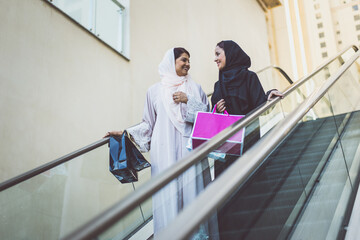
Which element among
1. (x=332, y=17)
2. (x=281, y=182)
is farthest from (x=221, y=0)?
(x=332, y=17)

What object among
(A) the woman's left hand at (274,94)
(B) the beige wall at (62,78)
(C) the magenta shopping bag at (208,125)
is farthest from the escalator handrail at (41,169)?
(A) the woman's left hand at (274,94)

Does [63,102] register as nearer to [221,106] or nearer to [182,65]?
[182,65]

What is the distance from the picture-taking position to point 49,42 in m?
4.77

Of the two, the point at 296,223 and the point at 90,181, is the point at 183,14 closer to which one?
the point at 90,181

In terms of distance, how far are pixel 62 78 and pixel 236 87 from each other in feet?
A: 8.53

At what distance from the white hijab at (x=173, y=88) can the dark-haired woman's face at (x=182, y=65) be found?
3 cm

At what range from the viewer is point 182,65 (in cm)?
330

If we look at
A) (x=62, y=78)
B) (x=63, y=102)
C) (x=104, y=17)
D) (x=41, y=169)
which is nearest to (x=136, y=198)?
(x=41, y=169)

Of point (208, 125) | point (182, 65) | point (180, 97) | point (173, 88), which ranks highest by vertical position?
point (182, 65)

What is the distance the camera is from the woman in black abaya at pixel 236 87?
2.96 metres

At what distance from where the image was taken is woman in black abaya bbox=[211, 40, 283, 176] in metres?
2.96

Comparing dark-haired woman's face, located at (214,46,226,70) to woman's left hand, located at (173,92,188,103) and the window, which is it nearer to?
woman's left hand, located at (173,92,188,103)

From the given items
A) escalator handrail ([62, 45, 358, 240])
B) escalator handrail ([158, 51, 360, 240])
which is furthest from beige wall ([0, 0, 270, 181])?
escalator handrail ([158, 51, 360, 240])

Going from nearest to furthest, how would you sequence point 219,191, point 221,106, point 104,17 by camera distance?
point 219,191, point 221,106, point 104,17
